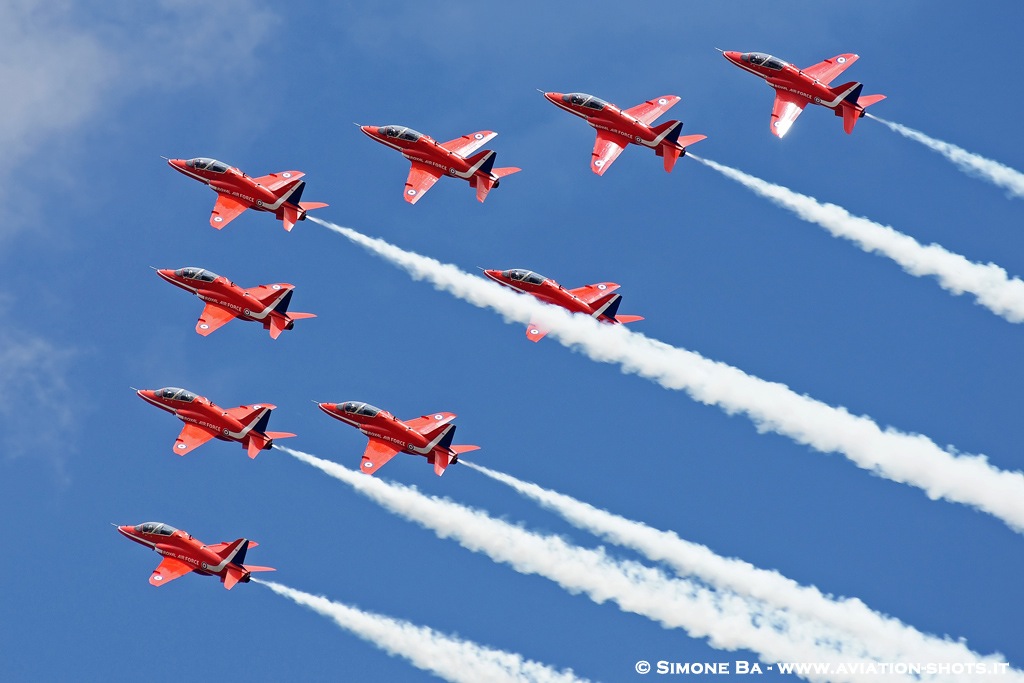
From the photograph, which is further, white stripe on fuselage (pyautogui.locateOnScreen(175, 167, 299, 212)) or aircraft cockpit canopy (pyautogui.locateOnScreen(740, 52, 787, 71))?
aircraft cockpit canopy (pyautogui.locateOnScreen(740, 52, 787, 71))

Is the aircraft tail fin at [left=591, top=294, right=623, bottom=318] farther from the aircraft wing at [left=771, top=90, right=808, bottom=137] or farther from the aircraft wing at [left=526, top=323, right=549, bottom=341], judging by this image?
the aircraft wing at [left=771, top=90, right=808, bottom=137]

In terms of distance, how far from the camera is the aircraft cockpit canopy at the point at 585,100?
123 metres

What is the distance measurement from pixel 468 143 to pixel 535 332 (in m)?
12.3

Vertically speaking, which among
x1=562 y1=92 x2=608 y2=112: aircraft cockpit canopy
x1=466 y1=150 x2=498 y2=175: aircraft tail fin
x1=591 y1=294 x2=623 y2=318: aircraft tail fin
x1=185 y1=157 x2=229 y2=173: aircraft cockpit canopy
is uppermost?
x1=562 y1=92 x2=608 y2=112: aircraft cockpit canopy

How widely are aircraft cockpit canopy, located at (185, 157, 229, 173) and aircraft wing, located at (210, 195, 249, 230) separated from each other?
163 centimetres

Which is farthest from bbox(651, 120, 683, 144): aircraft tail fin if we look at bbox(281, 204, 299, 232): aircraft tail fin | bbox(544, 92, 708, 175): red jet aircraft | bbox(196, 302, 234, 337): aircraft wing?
bbox(196, 302, 234, 337): aircraft wing

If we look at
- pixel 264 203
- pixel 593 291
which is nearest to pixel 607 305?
pixel 593 291

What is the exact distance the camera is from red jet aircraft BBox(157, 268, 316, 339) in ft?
388

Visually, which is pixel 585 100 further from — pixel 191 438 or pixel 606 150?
pixel 191 438

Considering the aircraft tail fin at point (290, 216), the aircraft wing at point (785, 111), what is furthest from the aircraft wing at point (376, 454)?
the aircraft wing at point (785, 111)

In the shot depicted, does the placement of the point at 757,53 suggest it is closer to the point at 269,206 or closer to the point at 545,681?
the point at 269,206

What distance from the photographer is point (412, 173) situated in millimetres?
122000

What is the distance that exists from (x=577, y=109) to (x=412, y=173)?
10.3 meters

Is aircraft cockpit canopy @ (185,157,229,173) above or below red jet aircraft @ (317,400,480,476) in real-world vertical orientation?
above
